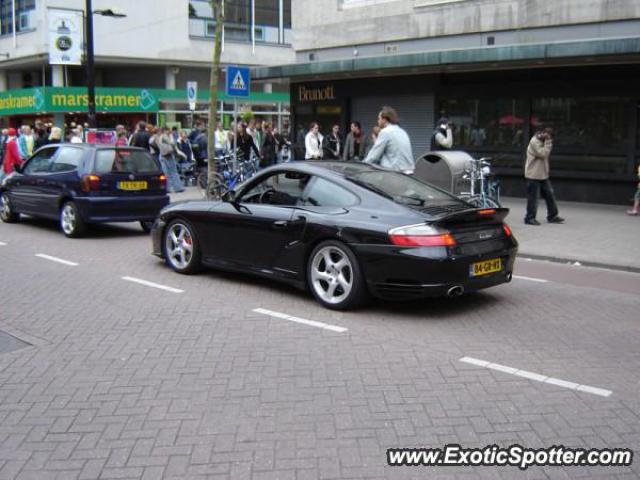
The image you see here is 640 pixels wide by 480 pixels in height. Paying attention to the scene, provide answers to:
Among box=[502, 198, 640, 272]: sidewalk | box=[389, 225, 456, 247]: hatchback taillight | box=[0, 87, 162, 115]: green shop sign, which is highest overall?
box=[0, 87, 162, 115]: green shop sign

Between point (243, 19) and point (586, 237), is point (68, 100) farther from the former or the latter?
point (586, 237)

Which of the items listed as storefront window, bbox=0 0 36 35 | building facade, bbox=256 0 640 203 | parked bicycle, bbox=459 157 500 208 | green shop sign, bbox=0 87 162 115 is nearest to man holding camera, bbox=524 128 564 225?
parked bicycle, bbox=459 157 500 208

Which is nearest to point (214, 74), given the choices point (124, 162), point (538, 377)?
point (124, 162)

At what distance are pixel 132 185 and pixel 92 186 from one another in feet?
2.22

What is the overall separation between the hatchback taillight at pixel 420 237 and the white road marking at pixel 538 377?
1.32 metres

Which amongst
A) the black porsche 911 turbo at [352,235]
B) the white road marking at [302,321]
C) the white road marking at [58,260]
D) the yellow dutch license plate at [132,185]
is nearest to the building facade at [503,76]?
the yellow dutch license plate at [132,185]

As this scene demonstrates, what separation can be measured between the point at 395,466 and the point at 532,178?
33.7 ft

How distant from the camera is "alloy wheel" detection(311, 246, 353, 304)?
23.0 feet

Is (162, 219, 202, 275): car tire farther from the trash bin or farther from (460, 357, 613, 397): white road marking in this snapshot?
the trash bin

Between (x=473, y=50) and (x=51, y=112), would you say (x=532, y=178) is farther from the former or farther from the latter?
(x=51, y=112)

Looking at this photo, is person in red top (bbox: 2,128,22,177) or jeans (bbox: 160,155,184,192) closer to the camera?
person in red top (bbox: 2,128,22,177)

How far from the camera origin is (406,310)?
23.7 feet

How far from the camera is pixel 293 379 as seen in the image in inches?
202

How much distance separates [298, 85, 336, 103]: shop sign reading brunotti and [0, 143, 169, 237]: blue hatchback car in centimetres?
992
